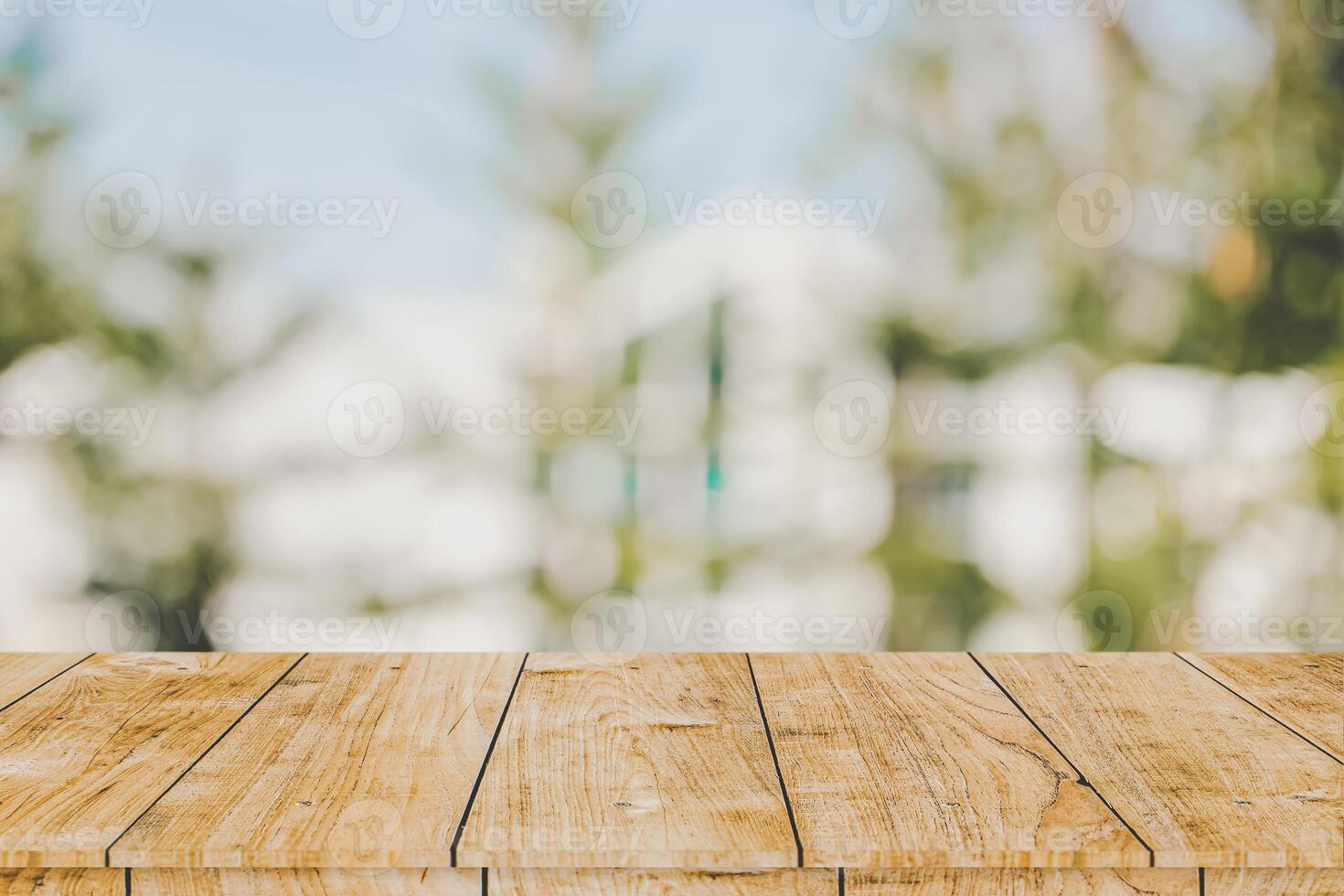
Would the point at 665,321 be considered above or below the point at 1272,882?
above

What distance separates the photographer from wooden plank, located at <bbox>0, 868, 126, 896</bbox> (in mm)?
853

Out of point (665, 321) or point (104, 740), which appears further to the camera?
point (665, 321)

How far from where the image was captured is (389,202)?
2.03m

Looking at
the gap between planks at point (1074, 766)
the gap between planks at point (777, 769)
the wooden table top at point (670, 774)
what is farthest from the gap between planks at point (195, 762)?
the gap between planks at point (1074, 766)

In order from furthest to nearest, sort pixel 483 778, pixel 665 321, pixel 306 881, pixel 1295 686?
1. pixel 665 321
2. pixel 1295 686
3. pixel 483 778
4. pixel 306 881

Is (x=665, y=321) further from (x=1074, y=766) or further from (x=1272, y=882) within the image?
(x=1272, y=882)

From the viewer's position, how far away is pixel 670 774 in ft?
3.21

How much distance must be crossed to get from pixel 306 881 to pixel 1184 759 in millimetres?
756

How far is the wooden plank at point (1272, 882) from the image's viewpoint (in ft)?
2.82

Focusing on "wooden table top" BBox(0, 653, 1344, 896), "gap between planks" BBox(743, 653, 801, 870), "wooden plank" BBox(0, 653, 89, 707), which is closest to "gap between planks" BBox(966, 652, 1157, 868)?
"wooden table top" BBox(0, 653, 1344, 896)

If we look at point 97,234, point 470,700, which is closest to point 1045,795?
point 470,700

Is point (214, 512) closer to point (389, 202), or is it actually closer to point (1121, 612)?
point (389, 202)

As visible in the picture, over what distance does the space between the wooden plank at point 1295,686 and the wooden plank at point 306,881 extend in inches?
31.2

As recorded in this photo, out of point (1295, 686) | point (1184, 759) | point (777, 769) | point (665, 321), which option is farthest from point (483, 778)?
point (665, 321)
